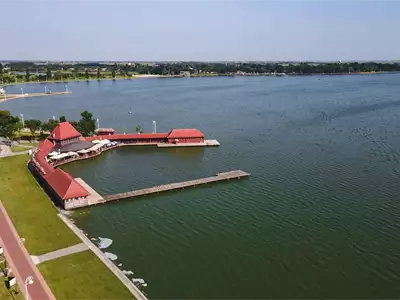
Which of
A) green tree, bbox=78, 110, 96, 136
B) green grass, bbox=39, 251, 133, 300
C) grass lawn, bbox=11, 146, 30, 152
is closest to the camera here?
green grass, bbox=39, 251, 133, 300

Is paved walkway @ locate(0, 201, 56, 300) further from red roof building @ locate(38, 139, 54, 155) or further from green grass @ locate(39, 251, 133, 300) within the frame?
red roof building @ locate(38, 139, 54, 155)

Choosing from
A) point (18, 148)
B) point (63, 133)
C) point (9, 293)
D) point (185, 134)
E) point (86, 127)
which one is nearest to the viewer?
point (9, 293)

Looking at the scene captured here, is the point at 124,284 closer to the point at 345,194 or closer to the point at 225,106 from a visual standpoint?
the point at 345,194

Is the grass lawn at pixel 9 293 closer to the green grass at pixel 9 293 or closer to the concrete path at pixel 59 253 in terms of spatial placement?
the green grass at pixel 9 293

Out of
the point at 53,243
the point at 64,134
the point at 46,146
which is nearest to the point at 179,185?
the point at 53,243

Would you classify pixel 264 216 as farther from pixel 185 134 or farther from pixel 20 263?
pixel 185 134

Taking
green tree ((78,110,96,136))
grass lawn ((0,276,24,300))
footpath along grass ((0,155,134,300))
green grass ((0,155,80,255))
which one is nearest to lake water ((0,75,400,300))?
footpath along grass ((0,155,134,300))

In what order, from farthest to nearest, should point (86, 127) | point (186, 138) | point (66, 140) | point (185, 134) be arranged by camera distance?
point (86, 127) < point (185, 134) < point (186, 138) < point (66, 140)
